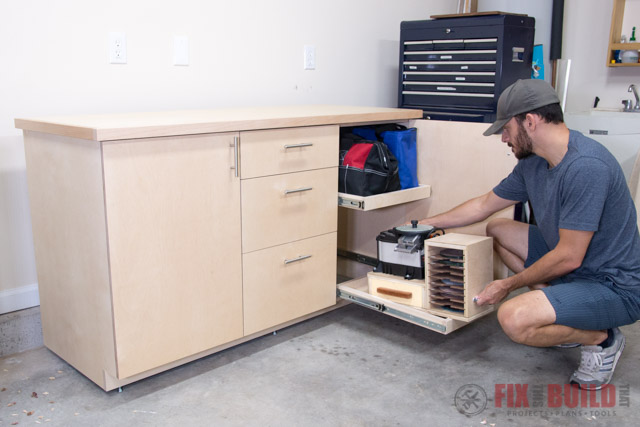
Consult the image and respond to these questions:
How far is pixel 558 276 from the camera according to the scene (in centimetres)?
202

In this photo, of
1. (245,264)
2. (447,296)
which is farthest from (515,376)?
(245,264)

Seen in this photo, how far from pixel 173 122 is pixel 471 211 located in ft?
3.93

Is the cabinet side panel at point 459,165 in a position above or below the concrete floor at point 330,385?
above

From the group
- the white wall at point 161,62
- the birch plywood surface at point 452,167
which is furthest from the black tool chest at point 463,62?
the birch plywood surface at point 452,167

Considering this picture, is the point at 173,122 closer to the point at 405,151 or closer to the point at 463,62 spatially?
the point at 405,151

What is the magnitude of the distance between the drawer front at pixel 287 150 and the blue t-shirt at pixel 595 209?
30.8 inches

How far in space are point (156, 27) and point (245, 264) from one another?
3.47ft

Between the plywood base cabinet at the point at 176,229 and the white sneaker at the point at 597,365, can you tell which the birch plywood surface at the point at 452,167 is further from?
the white sneaker at the point at 597,365

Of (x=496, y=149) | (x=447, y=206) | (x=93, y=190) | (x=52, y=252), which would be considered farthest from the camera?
(x=447, y=206)

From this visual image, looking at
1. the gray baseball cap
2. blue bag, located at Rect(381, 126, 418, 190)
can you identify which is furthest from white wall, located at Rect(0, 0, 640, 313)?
the gray baseball cap

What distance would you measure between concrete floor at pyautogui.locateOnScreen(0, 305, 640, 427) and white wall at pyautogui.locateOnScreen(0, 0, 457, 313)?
0.53 metres

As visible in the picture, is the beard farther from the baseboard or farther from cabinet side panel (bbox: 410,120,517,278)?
the baseboard

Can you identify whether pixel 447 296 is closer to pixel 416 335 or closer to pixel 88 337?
pixel 416 335

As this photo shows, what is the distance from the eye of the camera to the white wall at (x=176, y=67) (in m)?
2.15
